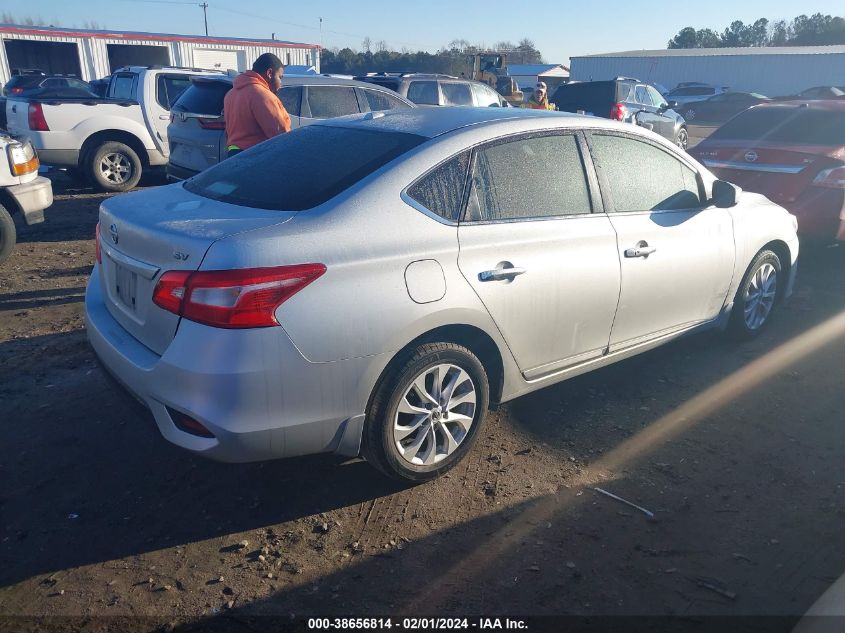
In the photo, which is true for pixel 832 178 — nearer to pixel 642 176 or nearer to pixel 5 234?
pixel 642 176

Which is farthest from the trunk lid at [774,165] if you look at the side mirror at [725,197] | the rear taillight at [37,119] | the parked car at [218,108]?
the rear taillight at [37,119]

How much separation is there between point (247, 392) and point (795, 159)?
6172mm

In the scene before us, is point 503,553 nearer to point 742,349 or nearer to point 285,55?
point 742,349

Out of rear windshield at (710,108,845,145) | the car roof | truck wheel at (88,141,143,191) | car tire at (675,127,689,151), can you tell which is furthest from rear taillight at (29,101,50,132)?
car tire at (675,127,689,151)

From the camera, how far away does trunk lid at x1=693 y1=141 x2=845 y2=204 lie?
656 centimetres

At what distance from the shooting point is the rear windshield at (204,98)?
8.41 meters

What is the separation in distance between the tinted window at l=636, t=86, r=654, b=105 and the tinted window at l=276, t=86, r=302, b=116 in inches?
426

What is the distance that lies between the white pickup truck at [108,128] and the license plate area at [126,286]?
24.8ft

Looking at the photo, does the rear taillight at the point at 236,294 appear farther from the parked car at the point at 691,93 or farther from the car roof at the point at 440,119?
the parked car at the point at 691,93

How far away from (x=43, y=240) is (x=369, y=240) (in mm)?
6317

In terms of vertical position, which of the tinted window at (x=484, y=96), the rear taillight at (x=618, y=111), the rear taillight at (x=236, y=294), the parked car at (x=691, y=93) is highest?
the tinted window at (x=484, y=96)

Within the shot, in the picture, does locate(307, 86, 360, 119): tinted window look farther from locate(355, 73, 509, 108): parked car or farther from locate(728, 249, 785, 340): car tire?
locate(728, 249, 785, 340): car tire

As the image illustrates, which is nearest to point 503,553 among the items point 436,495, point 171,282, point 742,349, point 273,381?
point 436,495

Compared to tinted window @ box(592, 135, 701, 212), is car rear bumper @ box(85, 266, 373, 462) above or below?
below
